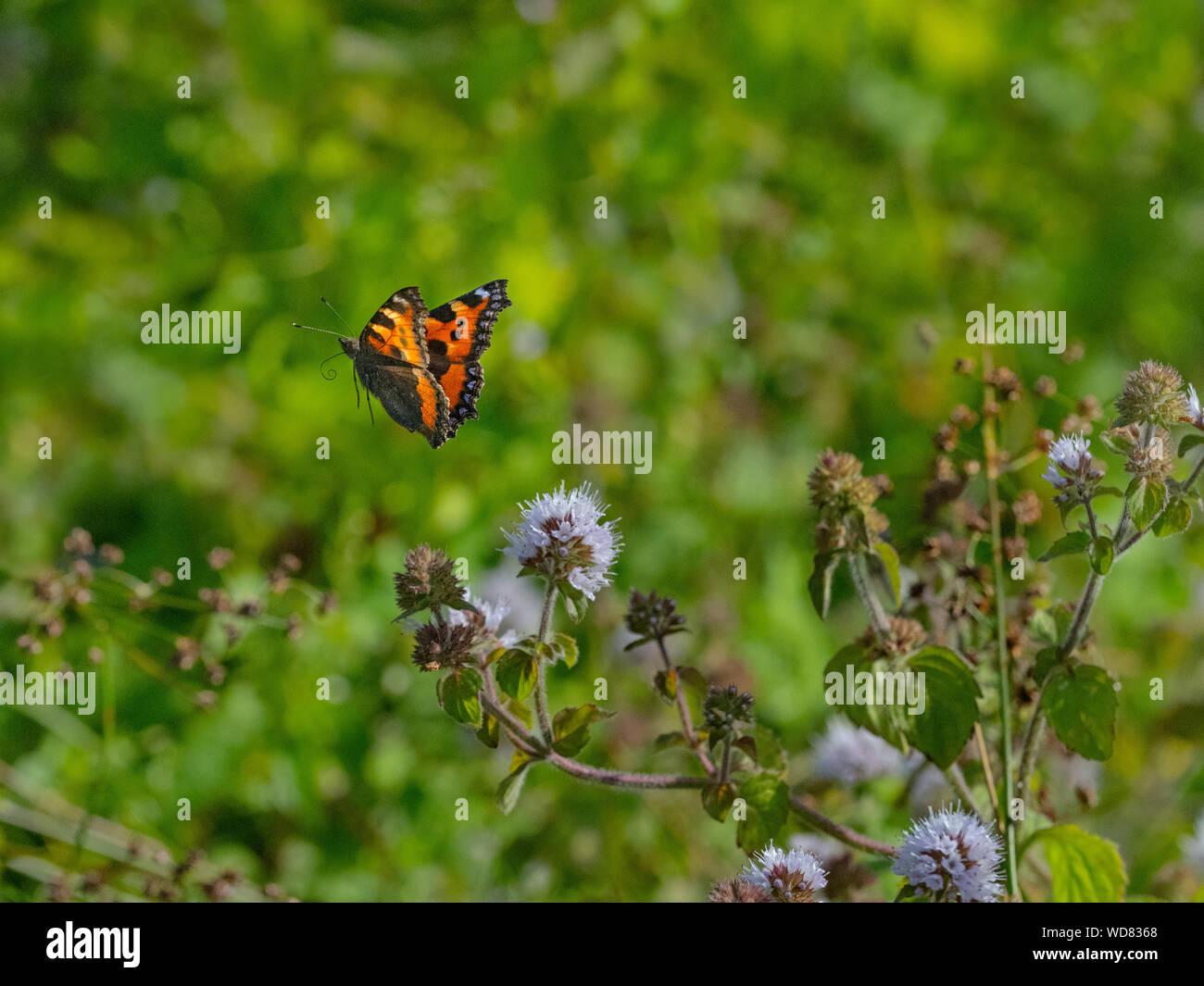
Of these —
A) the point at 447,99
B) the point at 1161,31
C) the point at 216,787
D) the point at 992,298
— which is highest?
the point at 1161,31

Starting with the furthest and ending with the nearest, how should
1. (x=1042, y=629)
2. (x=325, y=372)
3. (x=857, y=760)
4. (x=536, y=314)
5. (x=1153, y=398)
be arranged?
(x=536, y=314) → (x=325, y=372) → (x=857, y=760) → (x=1042, y=629) → (x=1153, y=398)

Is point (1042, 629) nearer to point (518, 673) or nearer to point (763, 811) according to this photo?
point (763, 811)

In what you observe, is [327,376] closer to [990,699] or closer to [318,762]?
[318,762]

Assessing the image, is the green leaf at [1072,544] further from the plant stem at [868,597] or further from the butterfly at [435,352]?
the butterfly at [435,352]

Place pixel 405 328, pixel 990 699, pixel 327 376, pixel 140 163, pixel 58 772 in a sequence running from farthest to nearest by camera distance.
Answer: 1. pixel 140 163
2. pixel 327 376
3. pixel 58 772
4. pixel 405 328
5. pixel 990 699

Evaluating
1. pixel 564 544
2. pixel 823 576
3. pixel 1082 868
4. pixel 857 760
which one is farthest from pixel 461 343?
pixel 1082 868
